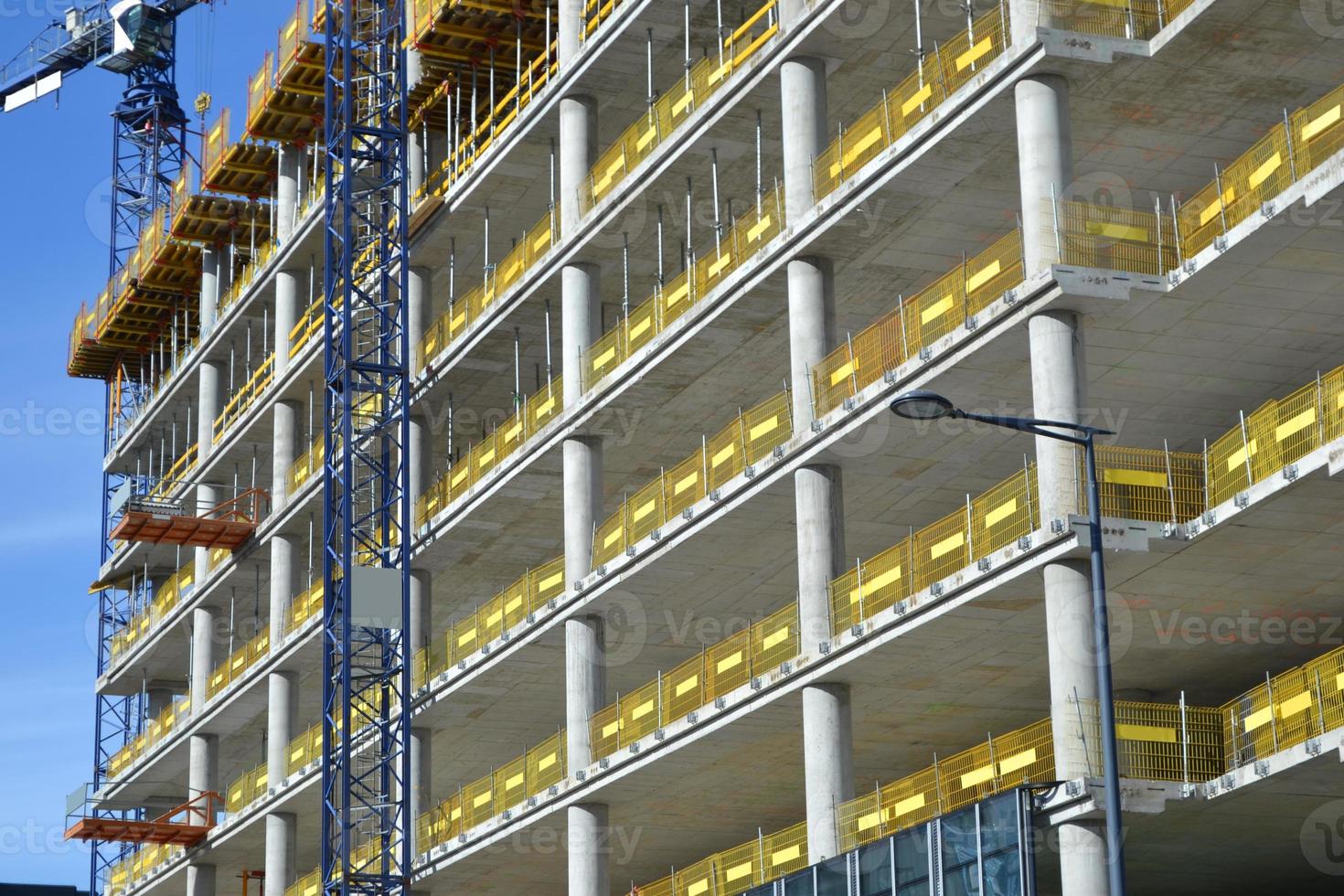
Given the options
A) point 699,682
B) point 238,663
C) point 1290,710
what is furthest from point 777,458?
point 238,663

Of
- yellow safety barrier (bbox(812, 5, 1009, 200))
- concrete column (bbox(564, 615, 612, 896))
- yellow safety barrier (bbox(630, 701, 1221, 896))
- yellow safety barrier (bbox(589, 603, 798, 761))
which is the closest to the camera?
yellow safety barrier (bbox(630, 701, 1221, 896))

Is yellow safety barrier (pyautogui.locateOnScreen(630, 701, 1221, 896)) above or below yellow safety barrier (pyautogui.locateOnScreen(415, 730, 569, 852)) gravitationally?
below

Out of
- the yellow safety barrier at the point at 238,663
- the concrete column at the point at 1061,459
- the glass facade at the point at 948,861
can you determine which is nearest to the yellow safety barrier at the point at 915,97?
the concrete column at the point at 1061,459

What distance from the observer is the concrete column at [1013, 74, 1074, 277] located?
33.3 meters

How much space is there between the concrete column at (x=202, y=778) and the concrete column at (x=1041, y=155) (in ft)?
137

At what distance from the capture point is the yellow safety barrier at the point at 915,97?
3641 centimetres

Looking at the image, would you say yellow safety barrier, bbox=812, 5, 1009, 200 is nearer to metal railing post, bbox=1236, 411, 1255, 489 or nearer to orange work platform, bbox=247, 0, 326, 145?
metal railing post, bbox=1236, 411, 1255, 489

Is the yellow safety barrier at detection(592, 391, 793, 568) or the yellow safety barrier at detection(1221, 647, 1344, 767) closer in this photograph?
the yellow safety barrier at detection(1221, 647, 1344, 767)

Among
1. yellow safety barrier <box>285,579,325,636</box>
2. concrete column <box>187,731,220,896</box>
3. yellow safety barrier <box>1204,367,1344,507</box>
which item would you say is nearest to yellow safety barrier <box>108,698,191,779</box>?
concrete column <box>187,731,220,896</box>

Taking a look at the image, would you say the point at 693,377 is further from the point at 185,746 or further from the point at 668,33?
the point at 185,746

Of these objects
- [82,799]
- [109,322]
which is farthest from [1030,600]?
[109,322]

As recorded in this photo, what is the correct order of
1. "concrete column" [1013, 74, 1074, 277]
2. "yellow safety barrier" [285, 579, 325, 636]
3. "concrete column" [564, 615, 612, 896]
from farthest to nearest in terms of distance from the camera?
"yellow safety barrier" [285, 579, 325, 636] < "concrete column" [564, 615, 612, 896] < "concrete column" [1013, 74, 1074, 277]

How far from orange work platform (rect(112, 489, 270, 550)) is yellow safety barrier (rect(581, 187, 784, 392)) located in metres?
20.7

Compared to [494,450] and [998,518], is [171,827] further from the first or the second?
[998,518]
